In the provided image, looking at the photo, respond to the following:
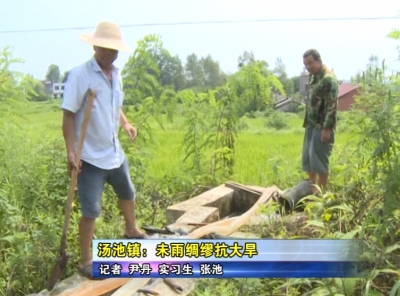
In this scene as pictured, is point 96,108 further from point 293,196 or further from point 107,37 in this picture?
point 293,196

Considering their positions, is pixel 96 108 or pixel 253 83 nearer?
pixel 96 108

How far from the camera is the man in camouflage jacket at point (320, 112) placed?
4492mm

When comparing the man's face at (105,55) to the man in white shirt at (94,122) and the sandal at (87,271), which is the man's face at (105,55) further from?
the sandal at (87,271)

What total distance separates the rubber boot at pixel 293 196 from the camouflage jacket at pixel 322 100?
57 centimetres

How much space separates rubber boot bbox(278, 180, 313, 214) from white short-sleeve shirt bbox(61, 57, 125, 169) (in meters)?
1.85

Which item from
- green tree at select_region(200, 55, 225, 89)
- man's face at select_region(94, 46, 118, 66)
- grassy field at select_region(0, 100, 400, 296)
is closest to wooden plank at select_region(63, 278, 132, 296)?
grassy field at select_region(0, 100, 400, 296)

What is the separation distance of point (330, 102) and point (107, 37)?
7.40ft

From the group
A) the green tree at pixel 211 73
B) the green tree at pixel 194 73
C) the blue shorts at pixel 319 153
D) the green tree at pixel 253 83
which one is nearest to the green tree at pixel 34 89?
the green tree at pixel 194 73

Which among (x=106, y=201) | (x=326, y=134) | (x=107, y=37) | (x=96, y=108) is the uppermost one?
(x=107, y=37)

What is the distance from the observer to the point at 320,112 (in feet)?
15.1

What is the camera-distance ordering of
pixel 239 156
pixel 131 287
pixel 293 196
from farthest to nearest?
pixel 239 156 < pixel 293 196 < pixel 131 287

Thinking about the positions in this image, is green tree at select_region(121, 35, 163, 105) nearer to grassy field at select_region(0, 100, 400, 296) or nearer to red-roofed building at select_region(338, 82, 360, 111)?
grassy field at select_region(0, 100, 400, 296)

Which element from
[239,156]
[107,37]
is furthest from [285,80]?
[107,37]

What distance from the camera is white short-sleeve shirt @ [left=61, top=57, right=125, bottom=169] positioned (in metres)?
3.00
